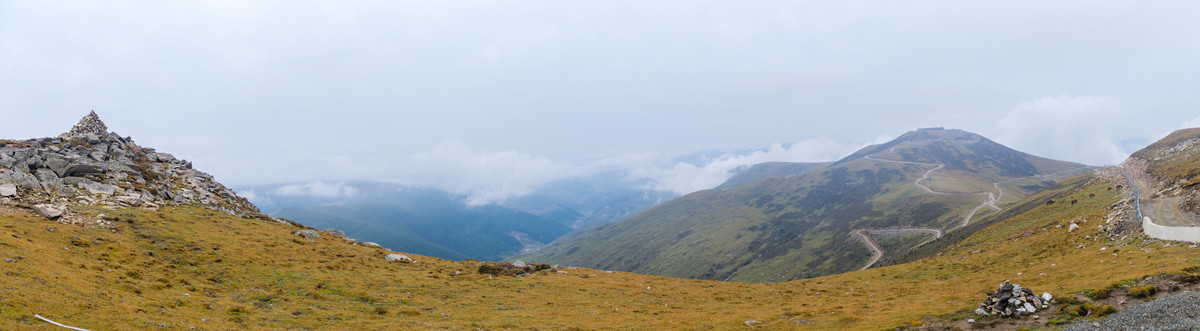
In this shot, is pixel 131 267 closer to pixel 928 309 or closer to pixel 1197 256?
pixel 928 309

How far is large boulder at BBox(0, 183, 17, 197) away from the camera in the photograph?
3862 centimetres

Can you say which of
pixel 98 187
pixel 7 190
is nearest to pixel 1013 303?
pixel 7 190

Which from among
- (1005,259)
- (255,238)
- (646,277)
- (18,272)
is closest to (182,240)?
(255,238)

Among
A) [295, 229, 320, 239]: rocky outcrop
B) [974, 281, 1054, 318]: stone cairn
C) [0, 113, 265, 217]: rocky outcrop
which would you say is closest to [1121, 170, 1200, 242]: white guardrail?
[974, 281, 1054, 318]: stone cairn

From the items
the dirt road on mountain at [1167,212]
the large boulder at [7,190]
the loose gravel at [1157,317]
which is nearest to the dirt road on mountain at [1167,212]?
the dirt road on mountain at [1167,212]

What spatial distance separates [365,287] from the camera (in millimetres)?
39938

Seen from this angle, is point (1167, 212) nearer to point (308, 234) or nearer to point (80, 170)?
point (308, 234)

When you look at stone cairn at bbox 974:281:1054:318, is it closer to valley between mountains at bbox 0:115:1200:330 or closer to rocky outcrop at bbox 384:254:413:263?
valley between mountains at bbox 0:115:1200:330

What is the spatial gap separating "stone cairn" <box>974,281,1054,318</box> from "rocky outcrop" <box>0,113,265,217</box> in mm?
76930

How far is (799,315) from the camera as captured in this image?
36.5 meters

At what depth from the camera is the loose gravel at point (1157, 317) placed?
20562mm

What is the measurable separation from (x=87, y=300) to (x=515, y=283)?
33.2 metres

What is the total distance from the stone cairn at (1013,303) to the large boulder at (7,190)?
260 ft

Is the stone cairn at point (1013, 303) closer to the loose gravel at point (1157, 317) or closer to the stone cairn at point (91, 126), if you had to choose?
the loose gravel at point (1157, 317)
